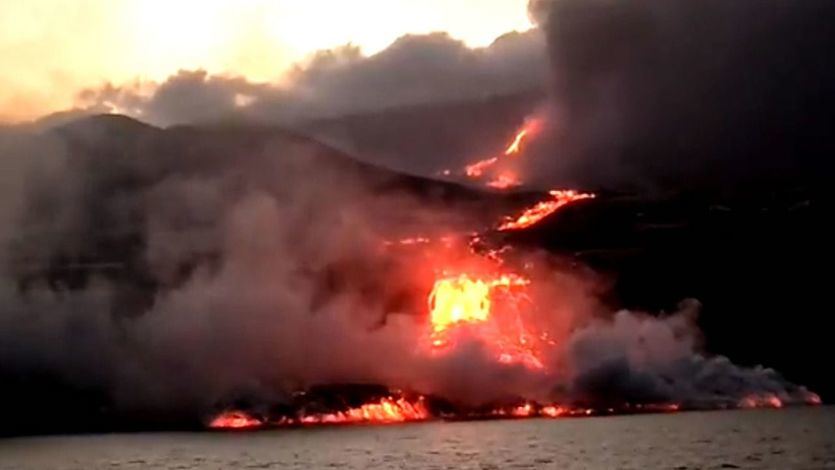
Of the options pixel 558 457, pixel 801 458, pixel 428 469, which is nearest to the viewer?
pixel 801 458

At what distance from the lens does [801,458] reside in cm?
16762

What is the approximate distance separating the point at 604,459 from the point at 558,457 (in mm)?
10443

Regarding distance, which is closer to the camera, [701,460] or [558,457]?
[701,460]

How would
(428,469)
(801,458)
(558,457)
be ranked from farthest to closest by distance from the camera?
(558,457) → (428,469) → (801,458)

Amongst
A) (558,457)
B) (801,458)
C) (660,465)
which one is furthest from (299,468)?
(801,458)

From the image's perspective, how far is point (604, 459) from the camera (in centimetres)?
18925

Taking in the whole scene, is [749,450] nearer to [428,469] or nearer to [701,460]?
[701,460]

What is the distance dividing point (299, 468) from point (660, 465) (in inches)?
2386

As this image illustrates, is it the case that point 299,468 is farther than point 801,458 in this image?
Yes

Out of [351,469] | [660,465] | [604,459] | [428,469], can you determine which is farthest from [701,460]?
[351,469]

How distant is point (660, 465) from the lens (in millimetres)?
168875

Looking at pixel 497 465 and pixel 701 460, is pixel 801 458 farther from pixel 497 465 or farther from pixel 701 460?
pixel 497 465

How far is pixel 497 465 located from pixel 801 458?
1723 inches

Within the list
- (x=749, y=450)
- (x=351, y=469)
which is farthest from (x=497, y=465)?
(x=749, y=450)
